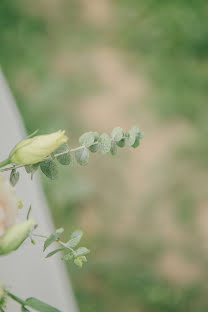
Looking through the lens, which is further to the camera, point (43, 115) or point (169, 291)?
point (43, 115)

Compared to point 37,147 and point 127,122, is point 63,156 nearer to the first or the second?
point 37,147

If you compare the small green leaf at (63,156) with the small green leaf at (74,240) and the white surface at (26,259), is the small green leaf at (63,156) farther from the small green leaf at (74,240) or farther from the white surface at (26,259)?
the white surface at (26,259)

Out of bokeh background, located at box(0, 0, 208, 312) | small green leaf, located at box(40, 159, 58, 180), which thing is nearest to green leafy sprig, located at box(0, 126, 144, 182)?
small green leaf, located at box(40, 159, 58, 180)

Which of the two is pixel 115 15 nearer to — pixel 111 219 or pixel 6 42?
pixel 6 42

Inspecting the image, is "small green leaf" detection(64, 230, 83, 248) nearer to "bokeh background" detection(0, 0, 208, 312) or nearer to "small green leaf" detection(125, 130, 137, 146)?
"small green leaf" detection(125, 130, 137, 146)

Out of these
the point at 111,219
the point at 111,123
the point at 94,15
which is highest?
the point at 94,15

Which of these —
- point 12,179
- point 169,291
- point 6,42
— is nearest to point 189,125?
point 169,291
